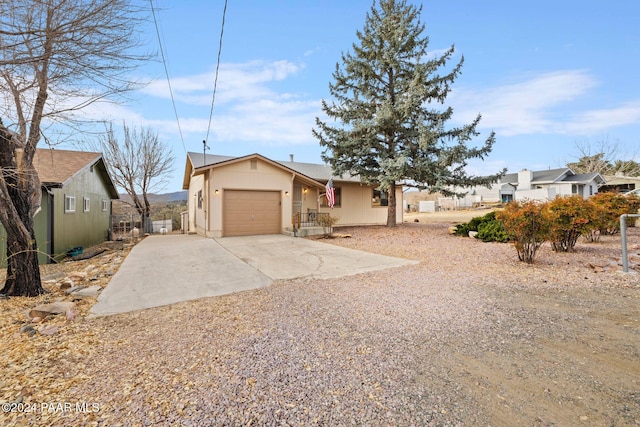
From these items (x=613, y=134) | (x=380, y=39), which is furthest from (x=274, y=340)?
(x=613, y=134)

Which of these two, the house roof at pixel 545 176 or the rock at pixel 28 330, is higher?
the house roof at pixel 545 176

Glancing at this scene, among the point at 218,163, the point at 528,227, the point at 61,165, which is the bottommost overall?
the point at 528,227

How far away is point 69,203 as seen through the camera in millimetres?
10297

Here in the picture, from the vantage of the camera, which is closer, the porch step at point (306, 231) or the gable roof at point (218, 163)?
the gable roof at point (218, 163)

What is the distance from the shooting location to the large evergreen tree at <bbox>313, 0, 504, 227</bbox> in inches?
450

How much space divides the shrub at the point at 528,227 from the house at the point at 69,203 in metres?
10.1

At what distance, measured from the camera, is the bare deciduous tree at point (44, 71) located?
2.75m

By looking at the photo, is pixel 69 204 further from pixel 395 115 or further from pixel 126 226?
pixel 395 115

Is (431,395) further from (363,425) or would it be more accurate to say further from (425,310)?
(425,310)

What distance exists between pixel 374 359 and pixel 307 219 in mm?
10904

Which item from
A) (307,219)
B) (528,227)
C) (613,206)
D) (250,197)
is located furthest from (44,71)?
(613,206)

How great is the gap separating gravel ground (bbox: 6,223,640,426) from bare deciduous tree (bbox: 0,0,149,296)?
2.60 metres

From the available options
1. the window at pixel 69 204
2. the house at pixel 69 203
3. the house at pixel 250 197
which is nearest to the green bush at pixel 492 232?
the house at pixel 250 197

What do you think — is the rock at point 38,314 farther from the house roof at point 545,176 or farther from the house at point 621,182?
the house at point 621,182
